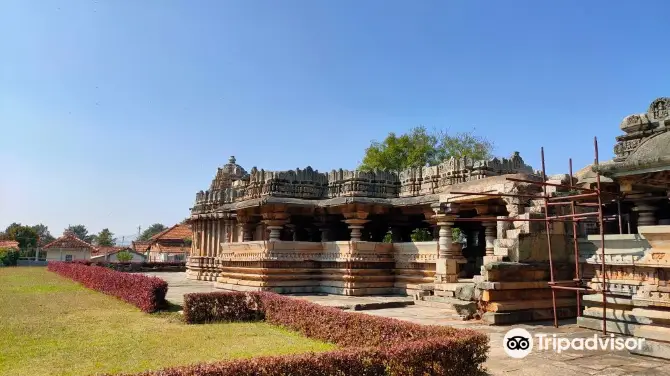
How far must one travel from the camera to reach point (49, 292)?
718 inches

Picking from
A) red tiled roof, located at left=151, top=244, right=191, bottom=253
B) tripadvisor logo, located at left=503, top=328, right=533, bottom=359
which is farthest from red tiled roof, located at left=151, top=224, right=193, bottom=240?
tripadvisor logo, located at left=503, top=328, right=533, bottom=359

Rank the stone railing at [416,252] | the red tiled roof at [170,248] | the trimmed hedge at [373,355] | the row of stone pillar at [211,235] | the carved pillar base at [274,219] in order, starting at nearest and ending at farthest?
the trimmed hedge at [373,355] → the stone railing at [416,252] → the carved pillar base at [274,219] → the row of stone pillar at [211,235] → the red tiled roof at [170,248]

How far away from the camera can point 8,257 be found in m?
50.3

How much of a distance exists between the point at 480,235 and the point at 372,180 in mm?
6110

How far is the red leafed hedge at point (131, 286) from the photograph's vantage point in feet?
40.5

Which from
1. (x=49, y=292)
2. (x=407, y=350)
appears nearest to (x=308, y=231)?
(x=49, y=292)

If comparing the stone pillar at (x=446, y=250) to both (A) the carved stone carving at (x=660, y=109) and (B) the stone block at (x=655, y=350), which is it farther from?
(B) the stone block at (x=655, y=350)

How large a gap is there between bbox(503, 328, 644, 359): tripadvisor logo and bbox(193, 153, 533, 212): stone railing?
8.68 m

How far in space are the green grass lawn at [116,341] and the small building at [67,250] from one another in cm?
5192

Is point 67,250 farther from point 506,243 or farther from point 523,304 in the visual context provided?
point 523,304

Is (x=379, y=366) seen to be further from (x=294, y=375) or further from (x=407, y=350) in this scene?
(x=294, y=375)

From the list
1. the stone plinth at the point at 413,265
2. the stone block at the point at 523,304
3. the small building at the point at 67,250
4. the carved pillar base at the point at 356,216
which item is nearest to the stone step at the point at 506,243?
the stone block at the point at 523,304

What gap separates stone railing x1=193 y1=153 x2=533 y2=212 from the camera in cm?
1609

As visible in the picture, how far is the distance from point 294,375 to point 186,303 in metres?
6.54
